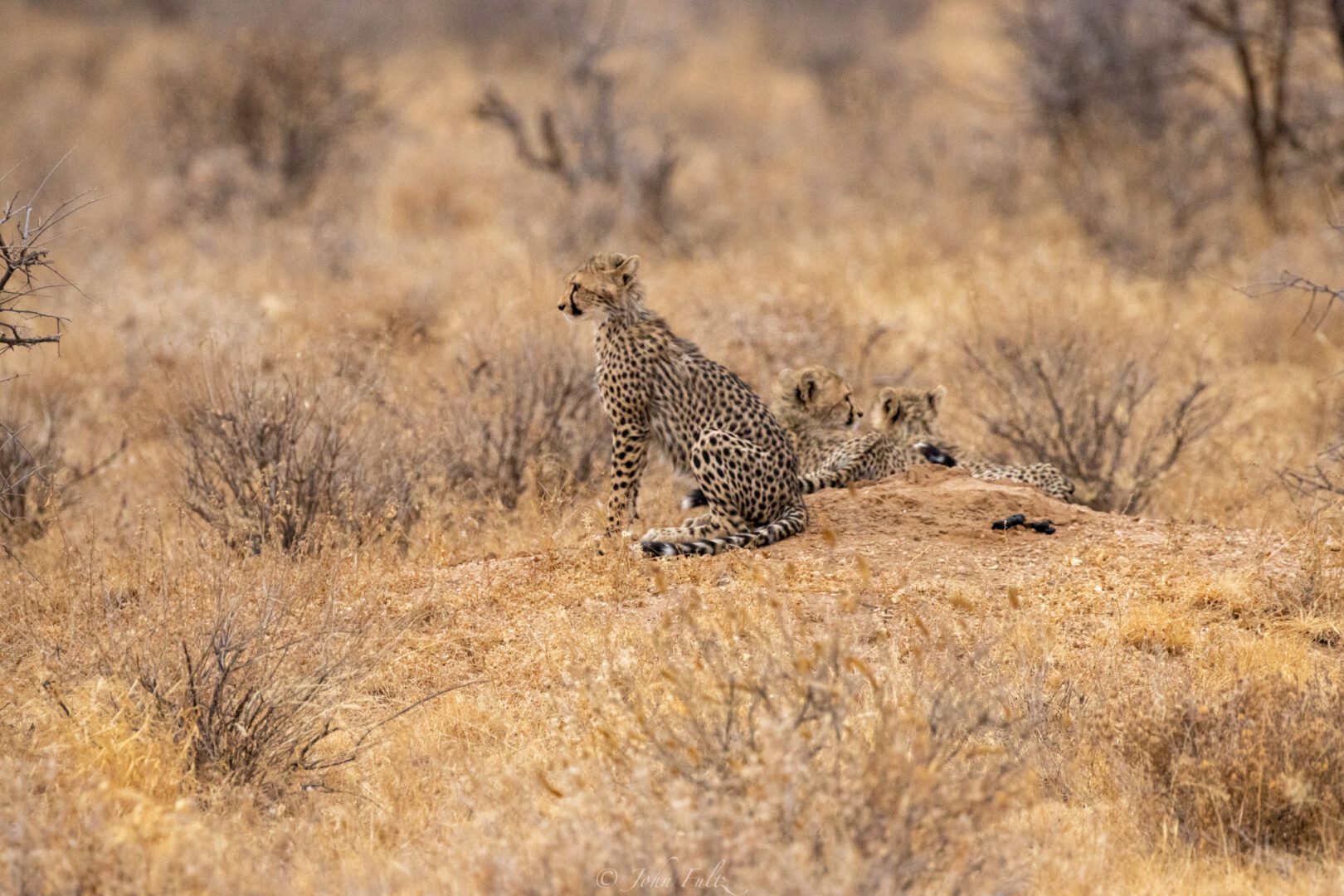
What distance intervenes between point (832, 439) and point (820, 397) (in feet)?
0.67

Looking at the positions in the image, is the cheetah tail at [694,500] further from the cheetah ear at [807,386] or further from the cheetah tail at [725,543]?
the cheetah ear at [807,386]

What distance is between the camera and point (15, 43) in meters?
26.8

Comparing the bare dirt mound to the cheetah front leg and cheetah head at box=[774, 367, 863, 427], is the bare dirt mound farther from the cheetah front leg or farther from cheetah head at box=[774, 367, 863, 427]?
the cheetah front leg

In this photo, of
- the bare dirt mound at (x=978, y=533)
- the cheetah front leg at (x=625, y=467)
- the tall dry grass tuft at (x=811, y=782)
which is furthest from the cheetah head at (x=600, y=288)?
the tall dry grass tuft at (x=811, y=782)

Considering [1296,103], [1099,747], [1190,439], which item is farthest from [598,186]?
[1099,747]

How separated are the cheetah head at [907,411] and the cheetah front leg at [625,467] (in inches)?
55.4

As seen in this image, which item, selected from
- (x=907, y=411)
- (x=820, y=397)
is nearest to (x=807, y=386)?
(x=820, y=397)

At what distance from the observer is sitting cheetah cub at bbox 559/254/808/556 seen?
652 centimetres

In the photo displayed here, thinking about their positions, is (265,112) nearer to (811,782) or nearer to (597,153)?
(597,153)

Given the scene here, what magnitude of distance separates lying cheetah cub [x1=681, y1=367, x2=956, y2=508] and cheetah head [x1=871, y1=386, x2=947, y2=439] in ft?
0.40

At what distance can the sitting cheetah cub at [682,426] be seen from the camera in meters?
6.52

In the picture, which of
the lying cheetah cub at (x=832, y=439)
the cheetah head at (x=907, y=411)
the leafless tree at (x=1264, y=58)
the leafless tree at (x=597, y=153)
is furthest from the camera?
the leafless tree at (x=597, y=153)

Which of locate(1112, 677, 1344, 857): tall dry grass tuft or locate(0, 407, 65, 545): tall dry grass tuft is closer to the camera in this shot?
locate(1112, 677, 1344, 857): tall dry grass tuft

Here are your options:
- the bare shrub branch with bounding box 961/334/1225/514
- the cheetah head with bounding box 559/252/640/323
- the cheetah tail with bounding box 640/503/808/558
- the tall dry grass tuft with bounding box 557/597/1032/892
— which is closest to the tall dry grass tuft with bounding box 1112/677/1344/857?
the tall dry grass tuft with bounding box 557/597/1032/892
